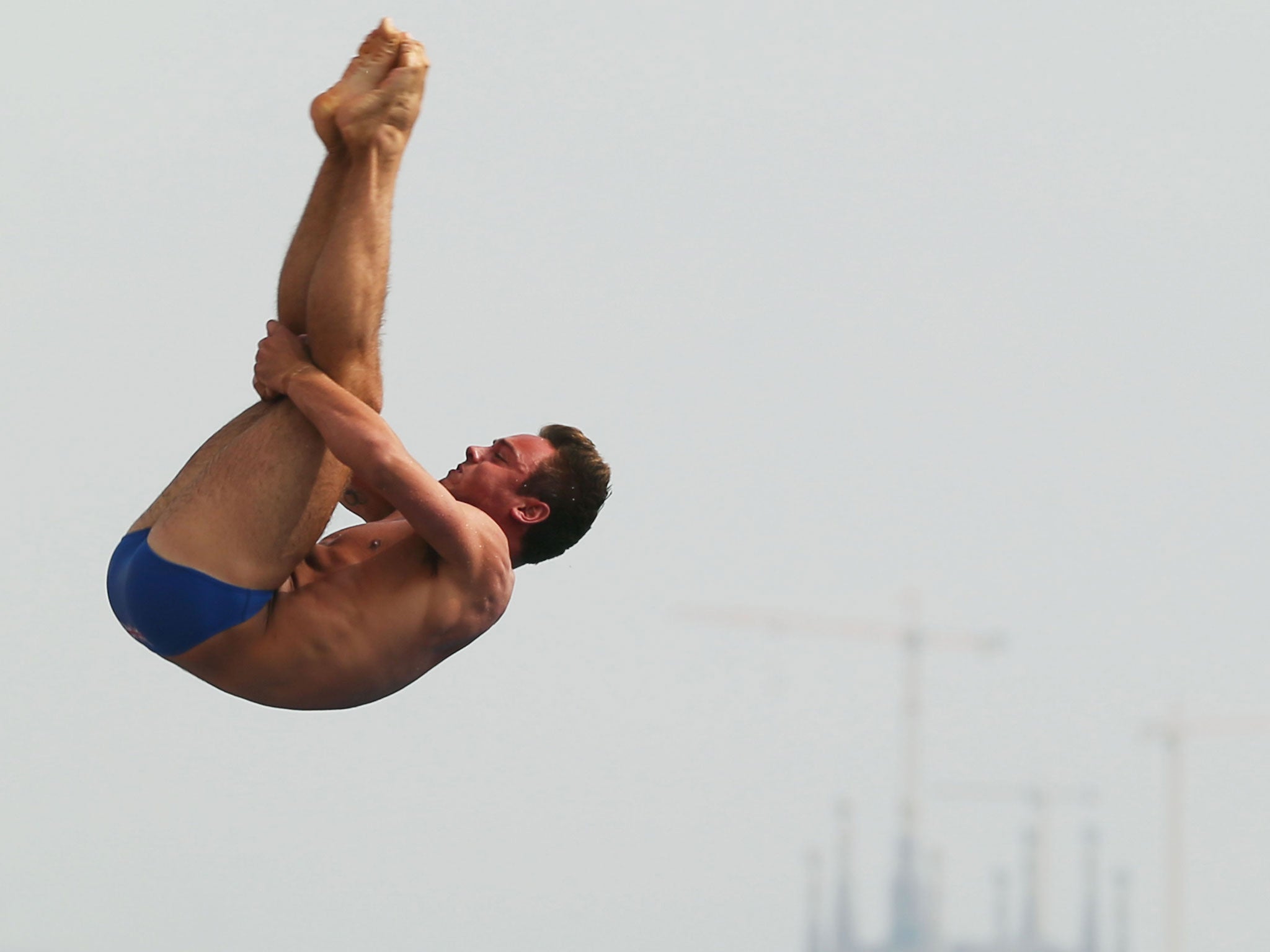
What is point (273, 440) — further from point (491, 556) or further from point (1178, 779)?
point (1178, 779)

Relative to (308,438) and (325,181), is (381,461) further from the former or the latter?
(325,181)

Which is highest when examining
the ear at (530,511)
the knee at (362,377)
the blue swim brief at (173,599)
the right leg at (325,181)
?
the right leg at (325,181)

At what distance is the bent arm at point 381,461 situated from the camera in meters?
12.4

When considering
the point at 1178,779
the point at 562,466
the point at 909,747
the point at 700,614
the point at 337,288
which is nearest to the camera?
the point at 337,288

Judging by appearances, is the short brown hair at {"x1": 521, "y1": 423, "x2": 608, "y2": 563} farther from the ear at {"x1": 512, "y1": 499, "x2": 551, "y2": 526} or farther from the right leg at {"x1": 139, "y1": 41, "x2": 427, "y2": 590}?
the right leg at {"x1": 139, "y1": 41, "x2": 427, "y2": 590}

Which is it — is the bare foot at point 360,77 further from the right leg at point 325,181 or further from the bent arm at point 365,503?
the bent arm at point 365,503

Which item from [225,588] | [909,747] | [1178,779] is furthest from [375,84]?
[909,747]

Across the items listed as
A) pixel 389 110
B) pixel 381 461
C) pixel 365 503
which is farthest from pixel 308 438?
pixel 389 110

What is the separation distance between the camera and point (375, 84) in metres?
13.0

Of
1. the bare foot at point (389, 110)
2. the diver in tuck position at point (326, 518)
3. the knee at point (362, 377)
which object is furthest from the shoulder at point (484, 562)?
the bare foot at point (389, 110)

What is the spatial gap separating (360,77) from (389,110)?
32 cm

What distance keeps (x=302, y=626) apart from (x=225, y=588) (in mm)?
543

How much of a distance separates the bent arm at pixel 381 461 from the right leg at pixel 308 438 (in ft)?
0.60

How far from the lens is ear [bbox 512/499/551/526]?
13773 millimetres
